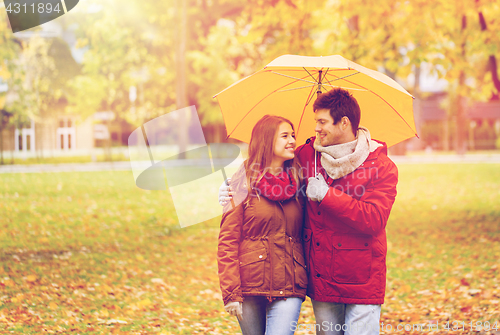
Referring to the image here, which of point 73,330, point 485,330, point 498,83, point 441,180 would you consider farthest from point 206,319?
point 441,180

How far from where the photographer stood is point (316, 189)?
2855 mm

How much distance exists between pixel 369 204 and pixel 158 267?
561cm

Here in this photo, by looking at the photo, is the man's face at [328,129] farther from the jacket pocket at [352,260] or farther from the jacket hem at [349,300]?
the jacket hem at [349,300]

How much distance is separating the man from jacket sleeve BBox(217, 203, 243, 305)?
455mm

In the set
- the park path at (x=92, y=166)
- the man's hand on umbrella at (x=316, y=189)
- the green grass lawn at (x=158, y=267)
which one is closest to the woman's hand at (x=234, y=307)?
the man's hand on umbrella at (x=316, y=189)

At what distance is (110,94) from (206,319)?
30042 millimetres

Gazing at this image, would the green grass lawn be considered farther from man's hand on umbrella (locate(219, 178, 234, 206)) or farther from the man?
man's hand on umbrella (locate(219, 178, 234, 206))

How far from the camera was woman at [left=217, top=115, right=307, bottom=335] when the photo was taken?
9.64 ft

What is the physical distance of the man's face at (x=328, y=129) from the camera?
9.76 ft

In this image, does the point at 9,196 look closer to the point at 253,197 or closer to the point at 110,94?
the point at 253,197

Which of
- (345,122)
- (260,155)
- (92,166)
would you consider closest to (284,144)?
(260,155)

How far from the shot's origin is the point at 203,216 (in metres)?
13.0

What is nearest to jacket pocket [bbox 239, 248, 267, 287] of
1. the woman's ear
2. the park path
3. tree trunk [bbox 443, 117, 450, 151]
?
the woman's ear

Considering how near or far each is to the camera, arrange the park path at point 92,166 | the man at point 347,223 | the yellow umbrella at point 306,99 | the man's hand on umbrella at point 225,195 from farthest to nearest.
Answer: the park path at point 92,166 → the yellow umbrella at point 306,99 → the man's hand on umbrella at point 225,195 → the man at point 347,223
